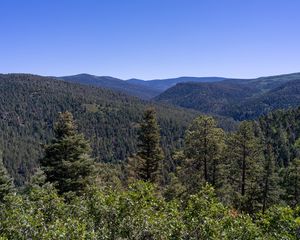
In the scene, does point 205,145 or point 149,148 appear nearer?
point 205,145

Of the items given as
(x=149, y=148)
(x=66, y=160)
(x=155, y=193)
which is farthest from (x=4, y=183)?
(x=155, y=193)

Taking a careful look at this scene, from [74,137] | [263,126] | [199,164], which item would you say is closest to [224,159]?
[199,164]

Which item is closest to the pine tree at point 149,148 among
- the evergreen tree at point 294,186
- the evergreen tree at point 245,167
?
the evergreen tree at point 245,167

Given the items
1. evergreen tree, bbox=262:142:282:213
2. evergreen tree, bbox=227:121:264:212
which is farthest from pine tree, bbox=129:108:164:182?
evergreen tree, bbox=262:142:282:213

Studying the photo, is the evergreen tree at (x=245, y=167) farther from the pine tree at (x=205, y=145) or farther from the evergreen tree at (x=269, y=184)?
the pine tree at (x=205, y=145)

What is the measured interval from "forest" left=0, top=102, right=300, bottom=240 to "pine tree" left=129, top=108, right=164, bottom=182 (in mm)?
101

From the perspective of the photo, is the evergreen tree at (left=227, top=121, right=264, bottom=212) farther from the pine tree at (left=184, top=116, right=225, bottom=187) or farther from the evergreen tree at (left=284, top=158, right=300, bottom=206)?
the evergreen tree at (left=284, top=158, right=300, bottom=206)

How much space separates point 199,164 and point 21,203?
26.3 m

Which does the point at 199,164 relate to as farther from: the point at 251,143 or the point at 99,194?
the point at 99,194

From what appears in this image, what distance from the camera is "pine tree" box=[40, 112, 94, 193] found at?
31391 mm

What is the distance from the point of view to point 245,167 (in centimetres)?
4159

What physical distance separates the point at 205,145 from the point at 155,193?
18486 millimetres

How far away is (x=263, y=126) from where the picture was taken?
5576 inches

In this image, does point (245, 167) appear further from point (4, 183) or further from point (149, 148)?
point (4, 183)
